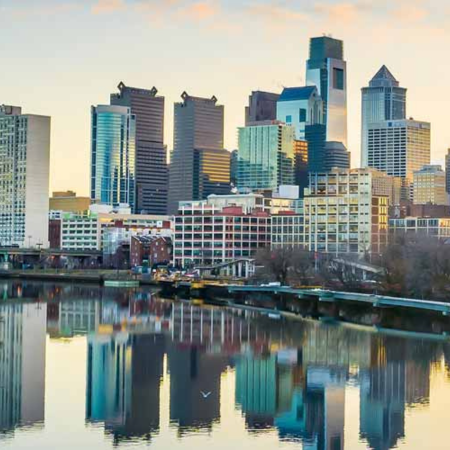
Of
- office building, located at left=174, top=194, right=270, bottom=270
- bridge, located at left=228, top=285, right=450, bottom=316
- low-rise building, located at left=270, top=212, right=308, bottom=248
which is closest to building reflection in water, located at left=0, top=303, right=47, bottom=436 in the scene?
bridge, located at left=228, top=285, right=450, bottom=316

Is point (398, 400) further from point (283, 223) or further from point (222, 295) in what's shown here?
point (283, 223)

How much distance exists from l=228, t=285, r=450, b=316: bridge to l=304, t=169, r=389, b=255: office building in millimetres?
44256

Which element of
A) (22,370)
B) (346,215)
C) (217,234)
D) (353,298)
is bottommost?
(22,370)

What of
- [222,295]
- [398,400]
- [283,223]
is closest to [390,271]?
[222,295]

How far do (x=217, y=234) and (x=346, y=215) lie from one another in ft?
62.0

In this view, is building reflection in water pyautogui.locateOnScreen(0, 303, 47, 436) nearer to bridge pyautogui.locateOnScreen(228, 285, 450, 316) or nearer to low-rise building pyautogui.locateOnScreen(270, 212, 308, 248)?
bridge pyautogui.locateOnScreen(228, 285, 450, 316)

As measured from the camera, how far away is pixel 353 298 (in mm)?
84625

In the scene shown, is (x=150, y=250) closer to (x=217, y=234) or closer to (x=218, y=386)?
(x=217, y=234)

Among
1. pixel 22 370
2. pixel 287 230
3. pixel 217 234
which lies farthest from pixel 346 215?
pixel 22 370

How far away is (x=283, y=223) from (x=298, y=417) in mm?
112358

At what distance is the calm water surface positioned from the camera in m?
42.0

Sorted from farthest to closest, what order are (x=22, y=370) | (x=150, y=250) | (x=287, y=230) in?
(x=150, y=250) < (x=287, y=230) < (x=22, y=370)

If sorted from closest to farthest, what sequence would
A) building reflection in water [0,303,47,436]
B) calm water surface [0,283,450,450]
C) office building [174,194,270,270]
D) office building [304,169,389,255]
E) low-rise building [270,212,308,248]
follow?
calm water surface [0,283,450,450]
building reflection in water [0,303,47,436]
office building [304,169,389,255]
low-rise building [270,212,308,248]
office building [174,194,270,270]

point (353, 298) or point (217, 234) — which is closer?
point (353, 298)
